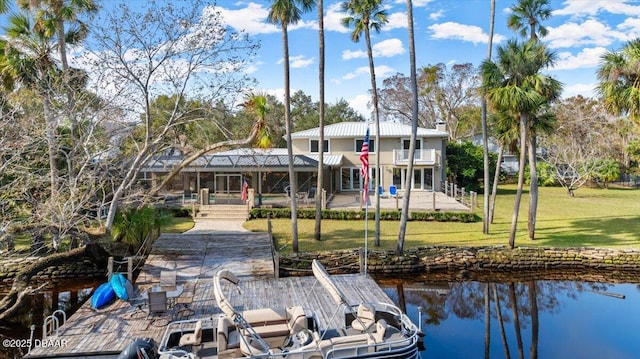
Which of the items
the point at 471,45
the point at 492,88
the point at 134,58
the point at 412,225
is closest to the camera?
the point at 134,58

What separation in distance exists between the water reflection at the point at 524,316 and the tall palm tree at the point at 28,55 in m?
12.6

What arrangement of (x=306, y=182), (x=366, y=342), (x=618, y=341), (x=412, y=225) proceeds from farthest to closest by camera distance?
1. (x=306, y=182)
2. (x=412, y=225)
3. (x=618, y=341)
4. (x=366, y=342)

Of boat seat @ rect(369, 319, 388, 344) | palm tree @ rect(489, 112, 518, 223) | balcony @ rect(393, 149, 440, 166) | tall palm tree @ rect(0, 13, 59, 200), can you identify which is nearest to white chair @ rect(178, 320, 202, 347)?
boat seat @ rect(369, 319, 388, 344)

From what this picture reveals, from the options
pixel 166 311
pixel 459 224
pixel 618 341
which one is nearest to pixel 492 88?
pixel 459 224

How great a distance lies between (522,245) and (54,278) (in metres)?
18.0

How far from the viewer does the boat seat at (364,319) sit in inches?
330

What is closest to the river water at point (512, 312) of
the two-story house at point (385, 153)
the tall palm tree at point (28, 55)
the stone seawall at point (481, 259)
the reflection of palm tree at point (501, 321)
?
the reflection of palm tree at point (501, 321)

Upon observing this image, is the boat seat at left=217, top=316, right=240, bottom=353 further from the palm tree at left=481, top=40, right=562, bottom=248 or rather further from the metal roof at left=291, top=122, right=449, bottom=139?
the metal roof at left=291, top=122, right=449, bottom=139

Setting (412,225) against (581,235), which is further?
(412,225)

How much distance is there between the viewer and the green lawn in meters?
17.8

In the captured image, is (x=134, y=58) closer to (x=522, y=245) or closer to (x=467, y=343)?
(x=467, y=343)

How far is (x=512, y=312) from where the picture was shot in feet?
40.8

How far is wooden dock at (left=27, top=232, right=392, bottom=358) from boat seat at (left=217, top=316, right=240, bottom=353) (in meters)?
1.25

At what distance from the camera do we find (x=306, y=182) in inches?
1174
